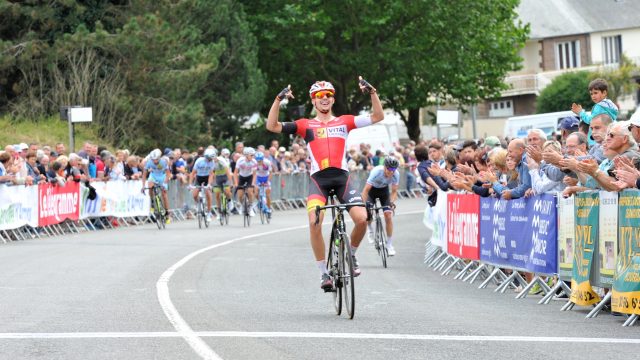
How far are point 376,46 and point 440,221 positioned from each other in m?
37.4

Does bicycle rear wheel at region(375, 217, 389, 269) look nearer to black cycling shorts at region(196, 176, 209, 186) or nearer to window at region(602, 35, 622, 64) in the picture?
black cycling shorts at region(196, 176, 209, 186)

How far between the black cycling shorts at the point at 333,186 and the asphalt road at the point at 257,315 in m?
1.11

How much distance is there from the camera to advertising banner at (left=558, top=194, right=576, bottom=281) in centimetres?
1399

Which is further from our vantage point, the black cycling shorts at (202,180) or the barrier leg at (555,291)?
the black cycling shorts at (202,180)

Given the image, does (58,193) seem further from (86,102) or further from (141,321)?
(141,321)

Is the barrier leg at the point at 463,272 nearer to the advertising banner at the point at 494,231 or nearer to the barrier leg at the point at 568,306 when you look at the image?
the advertising banner at the point at 494,231

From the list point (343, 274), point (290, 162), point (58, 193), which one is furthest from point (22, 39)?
point (343, 274)

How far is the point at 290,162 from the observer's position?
44.8 m

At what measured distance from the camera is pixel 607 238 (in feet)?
42.6

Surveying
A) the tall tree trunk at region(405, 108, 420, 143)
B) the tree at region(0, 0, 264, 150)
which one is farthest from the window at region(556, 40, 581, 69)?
the tree at region(0, 0, 264, 150)

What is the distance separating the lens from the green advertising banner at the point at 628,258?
12.2 metres

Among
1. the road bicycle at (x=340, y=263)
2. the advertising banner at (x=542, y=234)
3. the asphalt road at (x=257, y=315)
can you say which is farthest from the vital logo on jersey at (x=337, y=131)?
the advertising banner at (x=542, y=234)

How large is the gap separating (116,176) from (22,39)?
34.0 ft

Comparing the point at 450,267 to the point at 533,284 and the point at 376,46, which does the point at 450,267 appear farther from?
the point at 376,46
